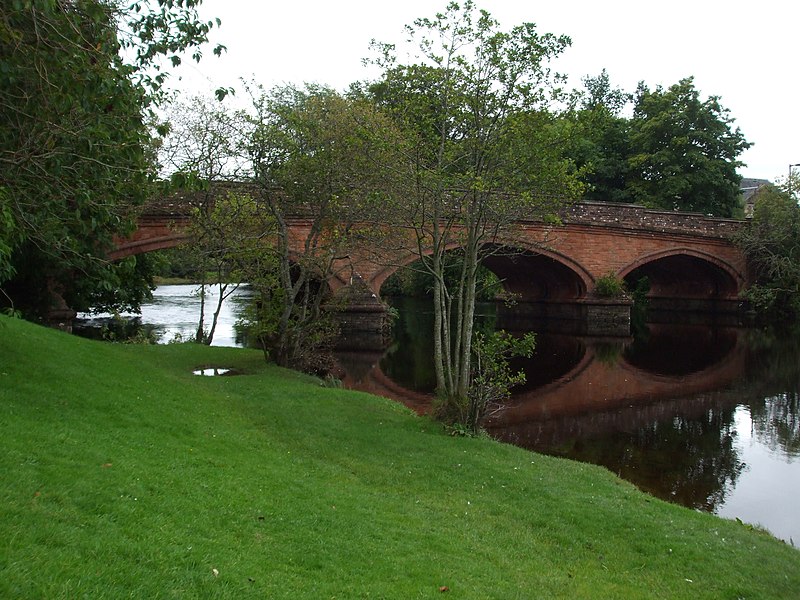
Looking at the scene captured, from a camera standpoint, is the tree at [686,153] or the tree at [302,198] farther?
the tree at [686,153]

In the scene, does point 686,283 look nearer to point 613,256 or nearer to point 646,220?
point 646,220

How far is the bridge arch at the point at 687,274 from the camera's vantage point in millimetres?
33688

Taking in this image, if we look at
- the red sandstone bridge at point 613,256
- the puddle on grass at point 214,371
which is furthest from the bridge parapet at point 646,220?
the puddle on grass at point 214,371

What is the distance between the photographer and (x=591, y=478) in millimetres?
8352

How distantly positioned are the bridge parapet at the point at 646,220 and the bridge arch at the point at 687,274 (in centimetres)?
115

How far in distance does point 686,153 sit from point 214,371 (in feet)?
108

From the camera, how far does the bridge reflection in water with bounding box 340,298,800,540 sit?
36.3 ft

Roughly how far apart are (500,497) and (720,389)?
1285 centimetres

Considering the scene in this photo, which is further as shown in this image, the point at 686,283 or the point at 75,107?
the point at 686,283

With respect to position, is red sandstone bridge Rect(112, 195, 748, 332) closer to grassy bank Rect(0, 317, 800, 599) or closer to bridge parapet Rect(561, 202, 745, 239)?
bridge parapet Rect(561, 202, 745, 239)

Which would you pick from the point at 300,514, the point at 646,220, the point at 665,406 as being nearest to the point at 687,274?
the point at 646,220

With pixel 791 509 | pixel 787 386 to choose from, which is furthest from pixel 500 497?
pixel 787 386

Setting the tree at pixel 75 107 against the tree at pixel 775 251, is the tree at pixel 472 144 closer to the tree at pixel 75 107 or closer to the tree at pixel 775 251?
the tree at pixel 75 107

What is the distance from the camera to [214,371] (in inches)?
574
